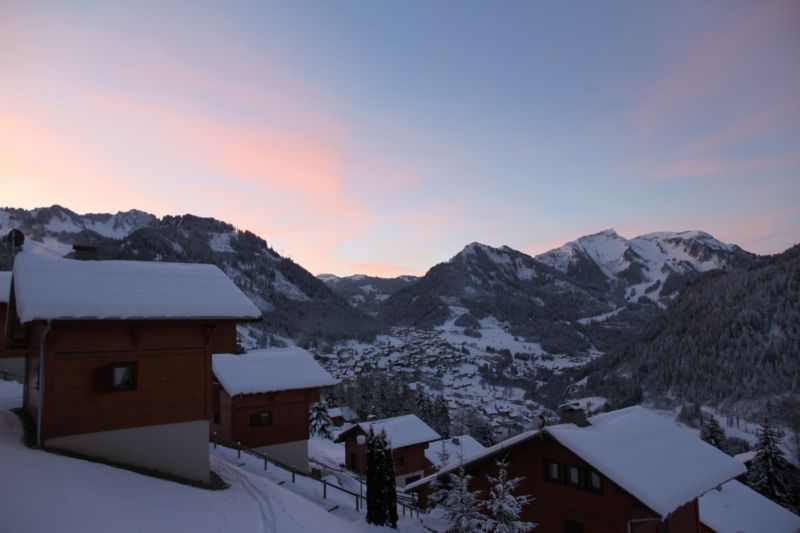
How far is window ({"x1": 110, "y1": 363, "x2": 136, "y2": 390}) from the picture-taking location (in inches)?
548

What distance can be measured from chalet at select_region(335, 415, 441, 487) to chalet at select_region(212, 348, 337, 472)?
12805mm

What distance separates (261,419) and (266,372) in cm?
252

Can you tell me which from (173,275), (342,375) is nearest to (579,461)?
(173,275)

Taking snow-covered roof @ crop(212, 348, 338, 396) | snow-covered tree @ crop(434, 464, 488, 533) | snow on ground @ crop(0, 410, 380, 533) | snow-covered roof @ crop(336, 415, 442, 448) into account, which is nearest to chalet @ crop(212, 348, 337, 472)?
snow-covered roof @ crop(212, 348, 338, 396)

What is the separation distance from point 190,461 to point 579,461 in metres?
13.4

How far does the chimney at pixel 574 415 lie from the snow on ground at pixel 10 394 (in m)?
21.0

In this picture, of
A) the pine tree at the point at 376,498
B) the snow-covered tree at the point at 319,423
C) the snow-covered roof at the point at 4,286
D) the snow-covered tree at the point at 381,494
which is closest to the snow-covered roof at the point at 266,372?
the snow-covered tree at the point at 381,494

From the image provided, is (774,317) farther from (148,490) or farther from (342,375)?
(148,490)

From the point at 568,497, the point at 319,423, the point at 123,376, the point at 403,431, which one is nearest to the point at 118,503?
the point at 123,376

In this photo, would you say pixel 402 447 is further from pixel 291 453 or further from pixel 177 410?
pixel 177 410

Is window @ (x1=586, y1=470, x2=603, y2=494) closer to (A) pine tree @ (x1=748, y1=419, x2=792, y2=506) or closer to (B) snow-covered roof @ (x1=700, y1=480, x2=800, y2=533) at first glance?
(B) snow-covered roof @ (x1=700, y1=480, x2=800, y2=533)

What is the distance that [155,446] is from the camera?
14312 millimetres

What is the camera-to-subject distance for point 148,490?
12.0 metres

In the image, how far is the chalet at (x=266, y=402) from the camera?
84.2 feet
